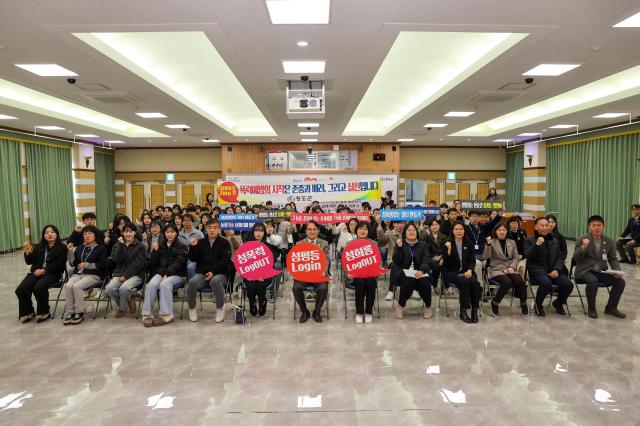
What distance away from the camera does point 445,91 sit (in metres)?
6.91

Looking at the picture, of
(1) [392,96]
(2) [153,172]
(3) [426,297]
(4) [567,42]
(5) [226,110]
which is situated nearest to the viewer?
(4) [567,42]

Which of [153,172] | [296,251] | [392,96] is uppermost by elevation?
[392,96]

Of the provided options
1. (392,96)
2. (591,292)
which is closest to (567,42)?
(591,292)

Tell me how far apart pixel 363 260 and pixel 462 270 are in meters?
1.38

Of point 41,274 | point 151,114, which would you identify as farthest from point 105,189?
point 41,274

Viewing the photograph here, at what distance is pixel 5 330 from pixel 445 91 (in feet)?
23.2

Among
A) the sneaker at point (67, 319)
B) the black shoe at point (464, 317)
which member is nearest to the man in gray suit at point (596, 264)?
the black shoe at point (464, 317)

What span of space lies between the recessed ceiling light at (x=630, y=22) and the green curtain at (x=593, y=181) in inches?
295

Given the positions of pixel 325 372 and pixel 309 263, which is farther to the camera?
pixel 309 263

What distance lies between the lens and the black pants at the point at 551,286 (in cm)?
537

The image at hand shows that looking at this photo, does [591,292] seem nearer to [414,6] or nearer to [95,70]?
[414,6]

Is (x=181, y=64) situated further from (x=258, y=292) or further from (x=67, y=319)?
(x=67, y=319)

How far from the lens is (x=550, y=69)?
5.70m

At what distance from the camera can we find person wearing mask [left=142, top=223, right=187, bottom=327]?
5.22 m
